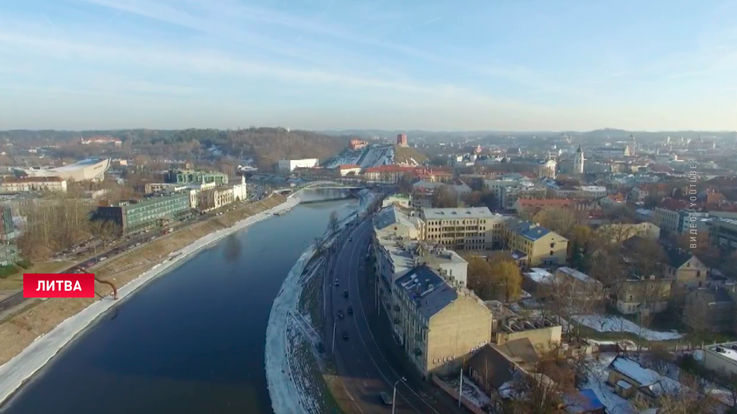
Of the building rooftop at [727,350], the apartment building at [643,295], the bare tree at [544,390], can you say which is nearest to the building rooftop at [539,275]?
the apartment building at [643,295]

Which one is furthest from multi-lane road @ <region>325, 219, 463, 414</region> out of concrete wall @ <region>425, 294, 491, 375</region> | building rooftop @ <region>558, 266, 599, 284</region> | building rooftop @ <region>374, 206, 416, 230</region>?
building rooftop @ <region>558, 266, 599, 284</region>

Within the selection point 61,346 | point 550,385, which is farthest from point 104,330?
point 550,385

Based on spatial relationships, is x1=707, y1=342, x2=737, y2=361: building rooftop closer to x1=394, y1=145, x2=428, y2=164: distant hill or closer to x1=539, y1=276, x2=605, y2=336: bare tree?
x1=539, y1=276, x2=605, y2=336: bare tree

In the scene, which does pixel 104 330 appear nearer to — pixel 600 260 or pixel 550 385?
pixel 550 385

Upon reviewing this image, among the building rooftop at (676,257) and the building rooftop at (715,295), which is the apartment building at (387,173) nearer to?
the building rooftop at (676,257)

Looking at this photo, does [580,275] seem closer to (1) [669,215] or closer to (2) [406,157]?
(1) [669,215]

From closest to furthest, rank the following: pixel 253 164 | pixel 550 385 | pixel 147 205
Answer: pixel 550 385 → pixel 147 205 → pixel 253 164
